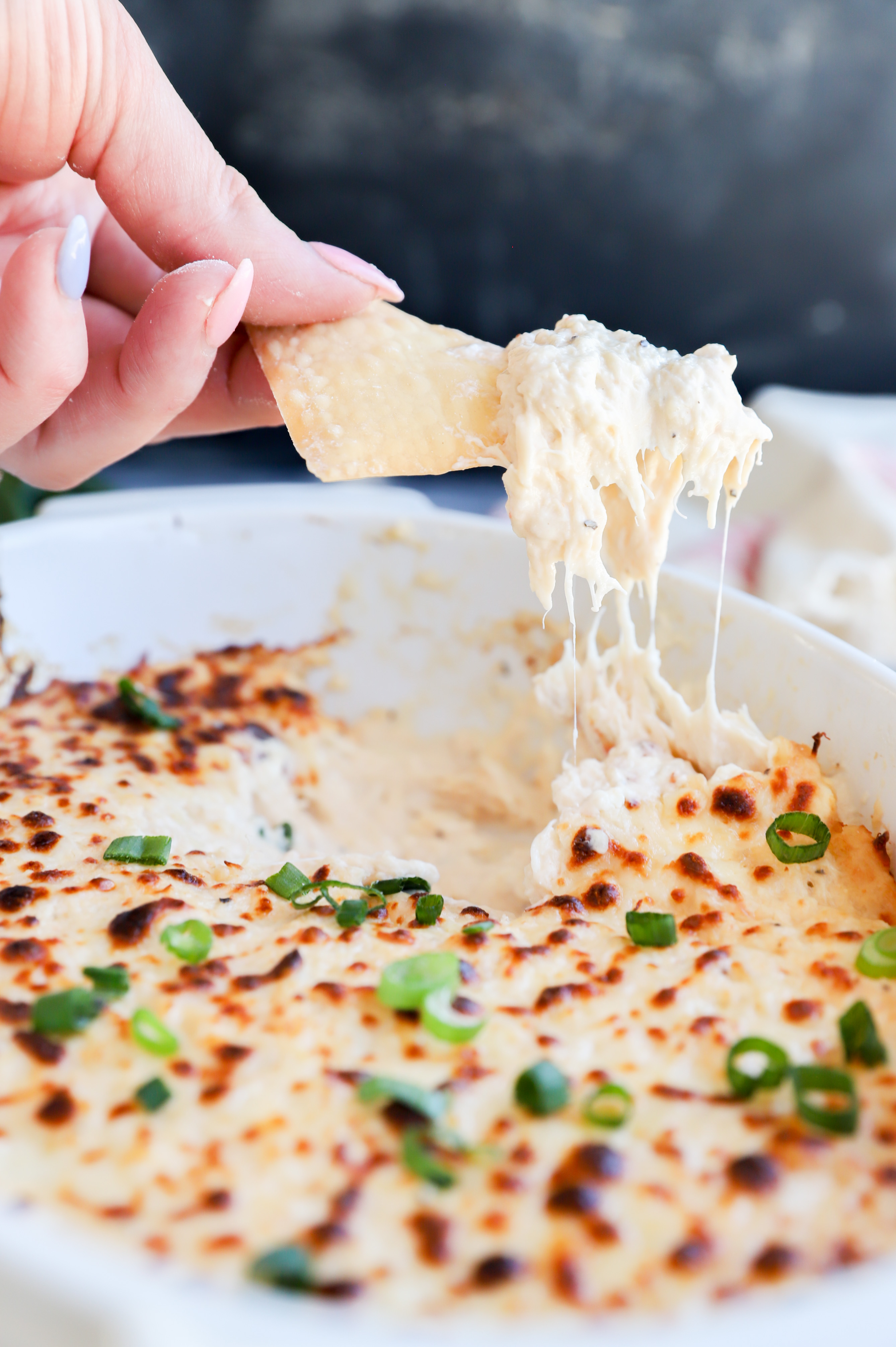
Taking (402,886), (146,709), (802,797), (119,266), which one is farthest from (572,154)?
(402,886)

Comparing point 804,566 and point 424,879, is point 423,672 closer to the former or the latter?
point 424,879

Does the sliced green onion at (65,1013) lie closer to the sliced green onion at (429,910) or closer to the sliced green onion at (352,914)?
the sliced green onion at (352,914)

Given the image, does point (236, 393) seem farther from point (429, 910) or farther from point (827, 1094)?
point (827, 1094)

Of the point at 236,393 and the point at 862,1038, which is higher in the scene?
the point at 236,393

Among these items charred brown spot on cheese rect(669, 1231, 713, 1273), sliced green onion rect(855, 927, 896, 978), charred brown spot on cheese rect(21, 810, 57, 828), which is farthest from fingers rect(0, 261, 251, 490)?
charred brown spot on cheese rect(669, 1231, 713, 1273)

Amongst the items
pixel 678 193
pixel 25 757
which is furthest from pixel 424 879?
pixel 678 193

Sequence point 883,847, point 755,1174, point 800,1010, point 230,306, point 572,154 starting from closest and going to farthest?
point 755,1174 < point 800,1010 < point 883,847 < point 230,306 < point 572,154

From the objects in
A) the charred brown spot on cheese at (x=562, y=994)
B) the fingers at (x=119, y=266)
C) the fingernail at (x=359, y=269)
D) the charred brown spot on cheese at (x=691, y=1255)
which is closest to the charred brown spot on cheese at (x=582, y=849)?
the charred brown spot on cheese at (x=562, y=994)
